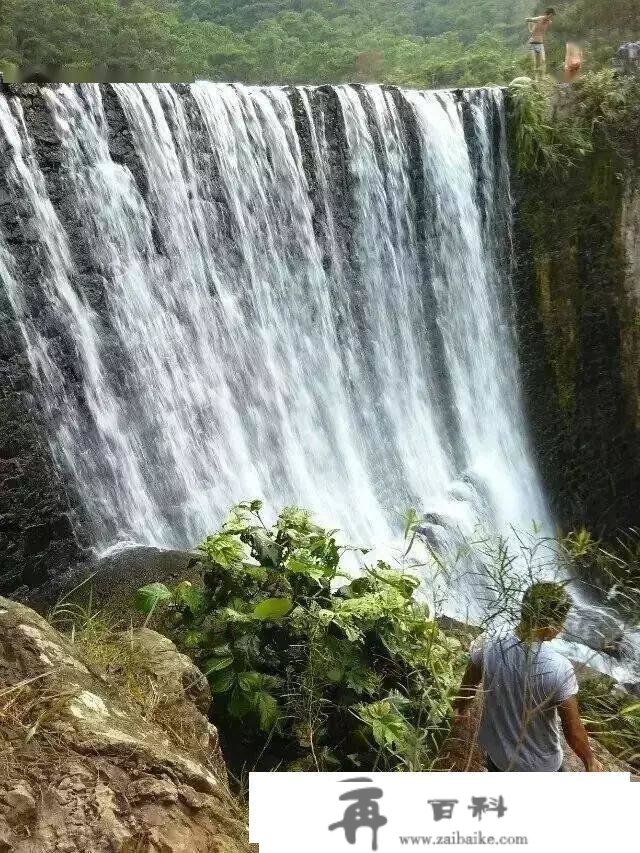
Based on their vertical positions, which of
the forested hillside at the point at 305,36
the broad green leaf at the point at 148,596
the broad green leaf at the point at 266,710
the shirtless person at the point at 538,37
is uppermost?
the forested hillside at the point at 305,36

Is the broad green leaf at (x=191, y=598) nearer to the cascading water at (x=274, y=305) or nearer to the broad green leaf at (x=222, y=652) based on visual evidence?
the broad green leaf at (x=222, y=652)

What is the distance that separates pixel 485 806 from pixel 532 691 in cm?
87

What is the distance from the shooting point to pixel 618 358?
8.99 meters

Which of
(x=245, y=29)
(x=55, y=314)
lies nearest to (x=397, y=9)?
(x=245, y=29)

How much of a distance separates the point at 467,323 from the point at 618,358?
1967 millimetres

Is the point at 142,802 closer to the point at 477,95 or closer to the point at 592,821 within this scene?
the point at 592,821

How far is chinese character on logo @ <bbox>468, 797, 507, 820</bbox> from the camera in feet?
4.47

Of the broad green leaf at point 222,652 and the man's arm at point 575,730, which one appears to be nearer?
the man's arm at point 575,730

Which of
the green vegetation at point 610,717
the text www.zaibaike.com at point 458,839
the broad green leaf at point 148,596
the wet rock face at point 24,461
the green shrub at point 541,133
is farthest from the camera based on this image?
the green shrub at point 541,133

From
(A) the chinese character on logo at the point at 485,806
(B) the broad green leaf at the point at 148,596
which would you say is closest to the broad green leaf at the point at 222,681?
(B) the broad green leaf at the point at 148,596

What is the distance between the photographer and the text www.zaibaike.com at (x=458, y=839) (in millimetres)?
1354

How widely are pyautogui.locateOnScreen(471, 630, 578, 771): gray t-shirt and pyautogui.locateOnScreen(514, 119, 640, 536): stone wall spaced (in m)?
6.91

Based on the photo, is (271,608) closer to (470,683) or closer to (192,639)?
(192,639)

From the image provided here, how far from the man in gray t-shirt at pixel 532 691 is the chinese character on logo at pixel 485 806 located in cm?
73
